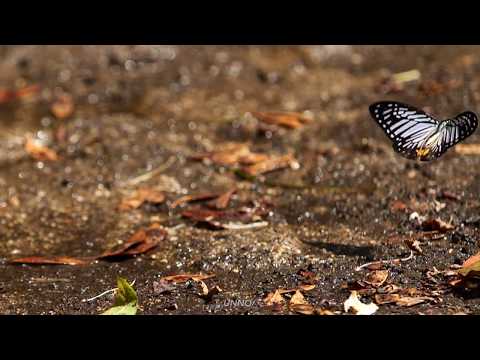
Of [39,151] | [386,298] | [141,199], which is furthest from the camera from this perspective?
[39,151]

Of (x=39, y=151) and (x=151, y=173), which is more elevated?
(x=39, y=151)

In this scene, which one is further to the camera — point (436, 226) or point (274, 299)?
point (436, 226)

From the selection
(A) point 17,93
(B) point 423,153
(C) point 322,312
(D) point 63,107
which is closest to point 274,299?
(C) point 322,312

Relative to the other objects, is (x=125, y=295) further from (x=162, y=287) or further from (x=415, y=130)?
(x=415, y=130)

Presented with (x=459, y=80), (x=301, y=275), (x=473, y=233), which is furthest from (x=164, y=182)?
(x=459, y=80)

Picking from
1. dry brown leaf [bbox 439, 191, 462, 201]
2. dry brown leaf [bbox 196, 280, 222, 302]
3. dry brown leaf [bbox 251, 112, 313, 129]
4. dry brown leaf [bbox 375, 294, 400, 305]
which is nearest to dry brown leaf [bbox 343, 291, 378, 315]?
dry brown leaf [bbox 375, 294, 400, 305]

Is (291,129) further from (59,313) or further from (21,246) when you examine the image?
(59,313)

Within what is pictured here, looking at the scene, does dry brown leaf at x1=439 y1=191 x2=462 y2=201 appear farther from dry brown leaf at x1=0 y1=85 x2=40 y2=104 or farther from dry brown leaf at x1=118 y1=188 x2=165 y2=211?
dry brown leaf at x1=0 y1=85 x2=40 y2=104
